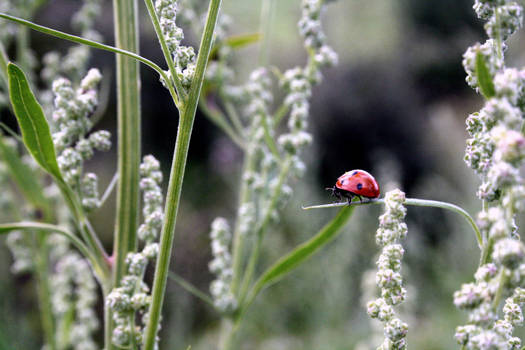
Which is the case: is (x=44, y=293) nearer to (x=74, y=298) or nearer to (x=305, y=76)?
(x=74, y=298)

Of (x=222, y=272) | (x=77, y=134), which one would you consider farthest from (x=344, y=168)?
(x=77, y=134)

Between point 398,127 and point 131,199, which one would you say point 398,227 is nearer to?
point 131,199

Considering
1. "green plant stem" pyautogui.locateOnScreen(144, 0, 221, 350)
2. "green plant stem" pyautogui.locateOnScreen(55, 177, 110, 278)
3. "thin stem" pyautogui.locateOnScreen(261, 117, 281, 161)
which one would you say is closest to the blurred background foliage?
"thin stem" pyautogui.locateOnScreen(261, 117, 281, 161)

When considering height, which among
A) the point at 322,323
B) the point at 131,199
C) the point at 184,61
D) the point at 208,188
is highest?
the point at 208,188

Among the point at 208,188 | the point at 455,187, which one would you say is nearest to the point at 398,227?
the point at 208,188

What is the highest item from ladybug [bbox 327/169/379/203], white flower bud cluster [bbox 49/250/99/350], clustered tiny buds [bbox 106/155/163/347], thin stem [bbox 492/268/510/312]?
ladybug [bbox 327/169/379/203]

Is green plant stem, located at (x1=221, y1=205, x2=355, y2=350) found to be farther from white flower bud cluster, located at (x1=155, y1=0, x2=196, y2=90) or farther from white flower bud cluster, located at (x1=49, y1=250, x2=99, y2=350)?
white flower bud cluster, located at (x1=49, y1=250, x2=99, y2=350)
